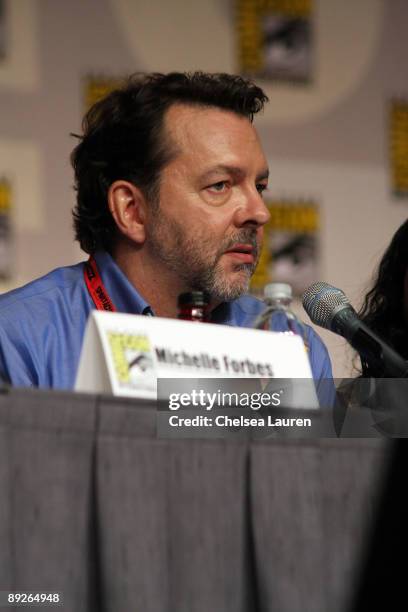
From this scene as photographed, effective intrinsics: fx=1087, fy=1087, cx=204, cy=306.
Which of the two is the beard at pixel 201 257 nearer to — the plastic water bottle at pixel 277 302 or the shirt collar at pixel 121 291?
the shirt collar at pixel 121 291

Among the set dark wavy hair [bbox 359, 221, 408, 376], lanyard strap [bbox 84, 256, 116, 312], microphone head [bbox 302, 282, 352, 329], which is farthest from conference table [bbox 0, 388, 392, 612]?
dark wavy hair [bbox 359, 221, 408, 376]

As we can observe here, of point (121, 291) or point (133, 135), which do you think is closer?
point (121, 291)

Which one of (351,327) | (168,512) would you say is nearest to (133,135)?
(351,327)

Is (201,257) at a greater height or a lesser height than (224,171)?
lesser

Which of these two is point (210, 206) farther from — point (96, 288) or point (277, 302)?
point (277, 302)

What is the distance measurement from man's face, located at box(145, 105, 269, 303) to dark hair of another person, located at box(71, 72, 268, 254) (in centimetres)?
3

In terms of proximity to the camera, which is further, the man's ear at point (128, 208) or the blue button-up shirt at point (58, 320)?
the man's ear at point (128, 208)

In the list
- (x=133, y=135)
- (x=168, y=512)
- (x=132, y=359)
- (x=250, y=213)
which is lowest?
(x=168, y=512)

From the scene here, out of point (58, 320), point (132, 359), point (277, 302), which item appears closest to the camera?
point (132, 359)

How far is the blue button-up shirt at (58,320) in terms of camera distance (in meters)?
1.72

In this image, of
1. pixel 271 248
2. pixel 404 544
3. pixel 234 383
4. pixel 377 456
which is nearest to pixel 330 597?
pixel 377 456

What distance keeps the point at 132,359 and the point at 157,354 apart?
3cm

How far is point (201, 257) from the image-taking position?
1.92m

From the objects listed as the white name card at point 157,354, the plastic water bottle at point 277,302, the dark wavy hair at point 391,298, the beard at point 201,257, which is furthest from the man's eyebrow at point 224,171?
the white name card at point 157,354
